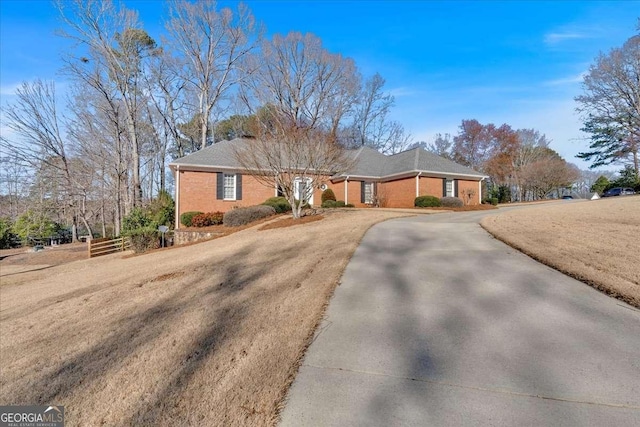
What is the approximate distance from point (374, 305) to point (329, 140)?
10.1m

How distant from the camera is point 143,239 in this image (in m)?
14.8

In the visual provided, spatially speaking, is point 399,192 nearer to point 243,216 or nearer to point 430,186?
point 430,186

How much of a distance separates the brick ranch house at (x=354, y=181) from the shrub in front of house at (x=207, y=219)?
1.62 m

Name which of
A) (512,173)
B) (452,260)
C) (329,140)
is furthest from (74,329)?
(512,173)

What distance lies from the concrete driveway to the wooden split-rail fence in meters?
16.0

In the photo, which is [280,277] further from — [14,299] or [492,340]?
[14,299]

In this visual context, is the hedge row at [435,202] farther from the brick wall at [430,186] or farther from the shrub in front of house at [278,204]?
the shrub in front of house at [278,204]

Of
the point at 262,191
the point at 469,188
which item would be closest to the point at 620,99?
the point at 469,188

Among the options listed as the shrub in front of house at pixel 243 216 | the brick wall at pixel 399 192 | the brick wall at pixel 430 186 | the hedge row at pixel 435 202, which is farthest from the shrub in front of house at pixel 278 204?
the brick wall at pixel 430 186

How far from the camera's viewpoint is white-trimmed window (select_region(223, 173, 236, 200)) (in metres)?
19.6

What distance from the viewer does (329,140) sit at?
13523 mm

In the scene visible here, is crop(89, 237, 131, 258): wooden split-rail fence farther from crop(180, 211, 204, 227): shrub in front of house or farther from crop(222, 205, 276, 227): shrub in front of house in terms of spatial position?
crop(222, 205, 276, 227): shrub in front of house

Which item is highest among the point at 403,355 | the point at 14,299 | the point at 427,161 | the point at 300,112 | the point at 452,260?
the point at 300,112

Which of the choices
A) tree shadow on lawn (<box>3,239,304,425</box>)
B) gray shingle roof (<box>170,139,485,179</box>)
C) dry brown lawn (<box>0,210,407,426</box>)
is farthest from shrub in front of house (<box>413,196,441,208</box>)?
tree shadow on lawn (<box>3,239,304,425</box>)
